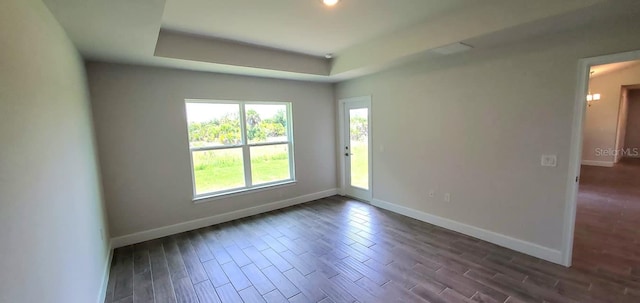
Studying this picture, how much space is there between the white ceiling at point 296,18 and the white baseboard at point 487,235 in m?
2.69

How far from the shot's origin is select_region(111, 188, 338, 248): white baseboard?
3.50m

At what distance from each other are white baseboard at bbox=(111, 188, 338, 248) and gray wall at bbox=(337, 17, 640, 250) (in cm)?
187

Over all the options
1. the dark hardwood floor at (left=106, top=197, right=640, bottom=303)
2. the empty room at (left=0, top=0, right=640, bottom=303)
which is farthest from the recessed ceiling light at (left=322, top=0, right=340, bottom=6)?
the dark hardwood floor at (left=106, top=197, right=640, bottom=303)

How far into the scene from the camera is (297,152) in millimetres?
5008

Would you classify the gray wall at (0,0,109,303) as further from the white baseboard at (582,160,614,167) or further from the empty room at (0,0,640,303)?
the white baseboard at (582,160,614,167)

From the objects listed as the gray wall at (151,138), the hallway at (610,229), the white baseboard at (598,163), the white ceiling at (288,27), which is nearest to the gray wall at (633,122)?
the white baseboard at (598,163)

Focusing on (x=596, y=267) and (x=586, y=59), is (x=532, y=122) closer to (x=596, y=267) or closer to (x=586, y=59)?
(x=586, y=59)

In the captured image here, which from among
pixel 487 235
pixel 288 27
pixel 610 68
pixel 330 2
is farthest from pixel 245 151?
pixel 610 68

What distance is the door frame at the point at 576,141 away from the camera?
246 centimetres

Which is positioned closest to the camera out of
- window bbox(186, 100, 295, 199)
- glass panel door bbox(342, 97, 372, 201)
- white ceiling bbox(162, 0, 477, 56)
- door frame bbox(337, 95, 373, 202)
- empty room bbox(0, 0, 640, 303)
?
empty room bbox(0, 0, 640, 303)

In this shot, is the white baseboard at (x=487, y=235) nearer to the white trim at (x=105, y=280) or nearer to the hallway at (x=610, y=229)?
the hallway at (x=610, y=229)

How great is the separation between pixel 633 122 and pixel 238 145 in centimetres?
1328

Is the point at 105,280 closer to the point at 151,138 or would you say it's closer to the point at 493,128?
the point at 151,138

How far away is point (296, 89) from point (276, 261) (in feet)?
10.0
